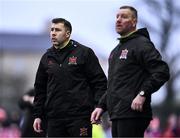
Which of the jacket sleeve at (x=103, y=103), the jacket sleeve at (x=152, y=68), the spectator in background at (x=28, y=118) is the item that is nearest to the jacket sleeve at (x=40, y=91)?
the jacket sleeve at (x=103, y=103)

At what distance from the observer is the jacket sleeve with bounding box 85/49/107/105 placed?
10164 mm

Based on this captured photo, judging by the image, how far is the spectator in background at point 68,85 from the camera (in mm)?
9938

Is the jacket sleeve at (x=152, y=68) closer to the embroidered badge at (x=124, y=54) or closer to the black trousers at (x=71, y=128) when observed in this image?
the embroidered badge at (x=124, y=54)

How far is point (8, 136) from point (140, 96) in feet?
44.6

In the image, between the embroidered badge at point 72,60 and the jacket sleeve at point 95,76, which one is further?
the jacket sleeve at point 95,76

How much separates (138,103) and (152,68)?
1.51ft

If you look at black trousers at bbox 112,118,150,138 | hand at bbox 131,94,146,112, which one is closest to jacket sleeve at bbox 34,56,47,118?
black trousers at bbox 112,118,150,138

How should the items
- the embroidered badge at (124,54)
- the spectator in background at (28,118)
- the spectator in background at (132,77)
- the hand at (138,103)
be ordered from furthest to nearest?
1. the spectator in background at (28,118)
2. the embroidered badge at (124,54)
3. the spectator in background at (132,77)
4. the hand at (138,103)

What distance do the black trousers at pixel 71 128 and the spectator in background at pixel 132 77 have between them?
2.31 ft

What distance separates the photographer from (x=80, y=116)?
9.95 metres

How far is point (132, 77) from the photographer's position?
356 inches

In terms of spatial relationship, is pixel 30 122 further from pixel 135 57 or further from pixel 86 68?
pixel 135 57

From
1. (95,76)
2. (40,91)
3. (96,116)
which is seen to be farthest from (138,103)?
(40,91)

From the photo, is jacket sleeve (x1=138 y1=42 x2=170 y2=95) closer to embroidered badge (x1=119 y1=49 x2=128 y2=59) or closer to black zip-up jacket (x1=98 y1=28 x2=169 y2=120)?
black zip-up jacket (x1=98 y1=28 x2=169 y2=120)
